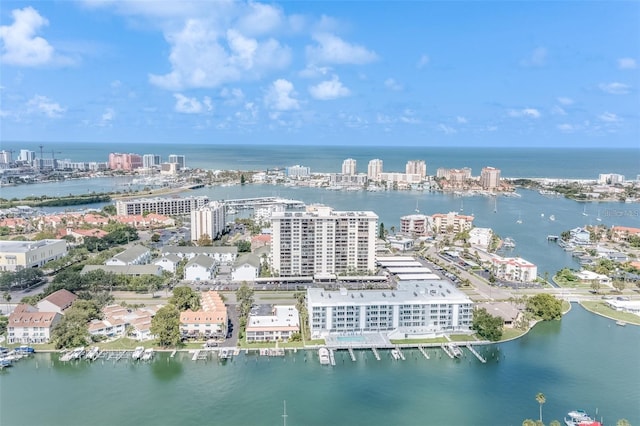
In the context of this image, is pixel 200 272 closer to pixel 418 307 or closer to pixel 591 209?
pixel 418 307

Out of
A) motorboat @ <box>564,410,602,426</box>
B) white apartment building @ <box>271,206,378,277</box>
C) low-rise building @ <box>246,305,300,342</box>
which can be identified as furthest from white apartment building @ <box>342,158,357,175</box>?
motorboat @ <box>564,410,602,426</box>

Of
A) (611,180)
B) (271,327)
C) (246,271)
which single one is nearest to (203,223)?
(246,271)

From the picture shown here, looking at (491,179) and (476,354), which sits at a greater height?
(491,179)

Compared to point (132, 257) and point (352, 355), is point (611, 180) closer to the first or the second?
point (352, 355)

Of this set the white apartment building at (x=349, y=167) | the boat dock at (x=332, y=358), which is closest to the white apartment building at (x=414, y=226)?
A: the boat dock at (x=332, y=358)

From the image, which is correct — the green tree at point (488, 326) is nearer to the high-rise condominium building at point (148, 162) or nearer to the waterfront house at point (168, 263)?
the waterfront house at point (168, 263)

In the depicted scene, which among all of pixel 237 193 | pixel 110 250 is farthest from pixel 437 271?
pixel 237 193

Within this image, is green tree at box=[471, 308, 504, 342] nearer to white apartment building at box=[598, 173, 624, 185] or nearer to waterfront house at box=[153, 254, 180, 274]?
waterfront house at box=[153, 254, 180, 274]
